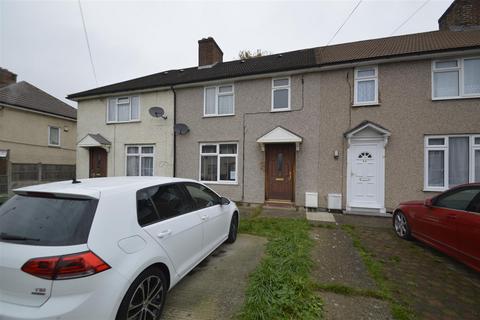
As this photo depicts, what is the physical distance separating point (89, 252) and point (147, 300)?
811 millimetres

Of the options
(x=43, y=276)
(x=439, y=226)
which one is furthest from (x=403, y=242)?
(x=43, y=276)

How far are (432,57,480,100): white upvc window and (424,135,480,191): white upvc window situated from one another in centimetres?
136

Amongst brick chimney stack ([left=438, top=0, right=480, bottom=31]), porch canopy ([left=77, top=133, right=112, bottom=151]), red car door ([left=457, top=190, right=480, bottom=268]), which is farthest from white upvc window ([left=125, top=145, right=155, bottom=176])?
brick chimney stack ([left=438, top=0, right=480, bottom=31])

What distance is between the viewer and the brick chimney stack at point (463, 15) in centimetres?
864

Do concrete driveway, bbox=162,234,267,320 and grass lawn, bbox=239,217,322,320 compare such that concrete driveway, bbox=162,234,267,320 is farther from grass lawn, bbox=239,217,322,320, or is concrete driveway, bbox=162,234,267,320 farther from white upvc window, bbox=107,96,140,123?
white upvc window, bbox=107,96,140,123

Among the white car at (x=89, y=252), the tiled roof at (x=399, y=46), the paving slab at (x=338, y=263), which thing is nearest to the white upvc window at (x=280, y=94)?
the tiled roof at (x=399, y=46)

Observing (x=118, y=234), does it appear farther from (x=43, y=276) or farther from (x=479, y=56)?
(x=479, y=56)

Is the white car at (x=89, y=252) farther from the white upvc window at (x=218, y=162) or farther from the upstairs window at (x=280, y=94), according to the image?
the upstairs window at (x=280, y=94)

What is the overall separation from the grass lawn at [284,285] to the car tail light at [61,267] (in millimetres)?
1609

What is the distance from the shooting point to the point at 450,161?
6516 millimetres

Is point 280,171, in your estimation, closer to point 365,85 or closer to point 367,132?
point 367,132

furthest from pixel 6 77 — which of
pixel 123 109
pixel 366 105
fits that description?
pixel 366 105

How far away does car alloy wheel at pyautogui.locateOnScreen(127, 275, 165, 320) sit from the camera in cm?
193

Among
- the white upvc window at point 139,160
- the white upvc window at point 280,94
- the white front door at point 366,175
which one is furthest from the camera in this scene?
the white upvc window at point 139,160
